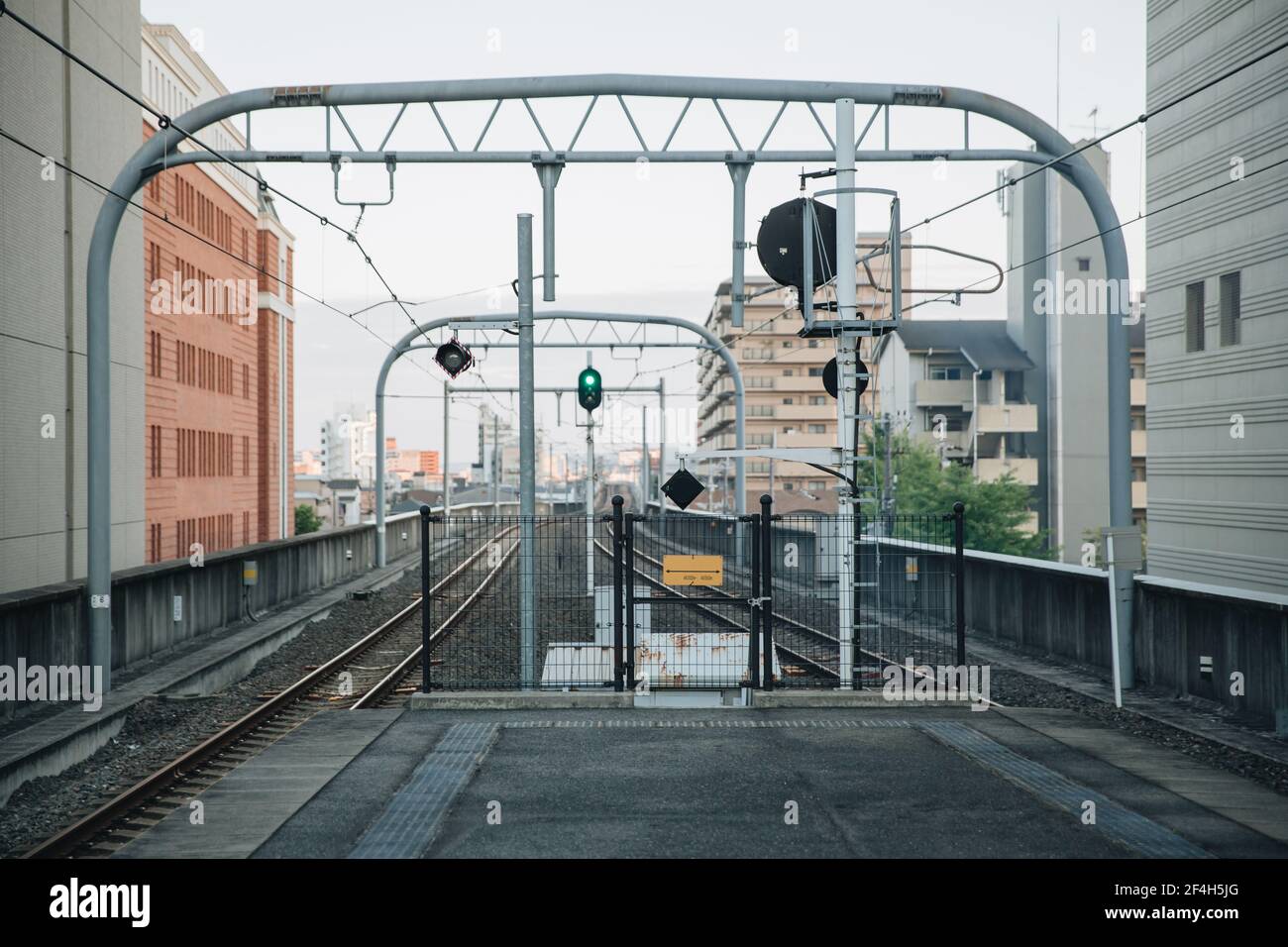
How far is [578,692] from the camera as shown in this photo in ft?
44.9

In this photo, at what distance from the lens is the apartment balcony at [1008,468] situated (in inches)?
2554

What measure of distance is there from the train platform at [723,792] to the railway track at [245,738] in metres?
0.37

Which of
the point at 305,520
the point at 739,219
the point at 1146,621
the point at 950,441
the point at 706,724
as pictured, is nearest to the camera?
the point at 706,724

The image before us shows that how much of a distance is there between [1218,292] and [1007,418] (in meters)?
43.5

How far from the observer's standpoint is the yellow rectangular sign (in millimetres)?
13102

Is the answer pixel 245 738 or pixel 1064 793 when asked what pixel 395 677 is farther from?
pixel 1064 793

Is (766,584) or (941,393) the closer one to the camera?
(766,584)

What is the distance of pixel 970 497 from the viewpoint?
54938mm

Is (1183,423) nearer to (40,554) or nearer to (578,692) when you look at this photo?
(578,692)

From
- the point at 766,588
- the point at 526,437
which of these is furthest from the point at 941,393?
the point at 766,588

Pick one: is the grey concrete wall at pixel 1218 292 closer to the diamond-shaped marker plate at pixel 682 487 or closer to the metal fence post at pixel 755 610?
the metal fence post at pixel 755 610

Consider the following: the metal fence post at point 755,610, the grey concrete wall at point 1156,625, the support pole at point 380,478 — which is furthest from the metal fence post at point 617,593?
the support pole at point 380,478

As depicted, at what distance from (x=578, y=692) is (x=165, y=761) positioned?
14.6 ft
